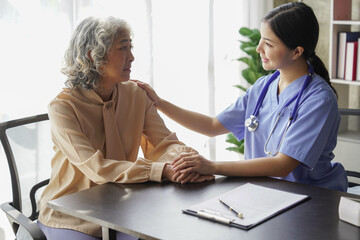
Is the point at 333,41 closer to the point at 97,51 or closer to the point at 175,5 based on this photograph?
the point at 175,5

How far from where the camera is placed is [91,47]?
2061 mm

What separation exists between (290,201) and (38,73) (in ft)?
5.05

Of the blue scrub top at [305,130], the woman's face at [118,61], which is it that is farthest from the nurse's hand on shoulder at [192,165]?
the woman's face at [118,61]

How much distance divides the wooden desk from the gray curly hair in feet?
1.50

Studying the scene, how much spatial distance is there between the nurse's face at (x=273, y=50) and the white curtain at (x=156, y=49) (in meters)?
1.10

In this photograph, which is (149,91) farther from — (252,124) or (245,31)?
(245,31)

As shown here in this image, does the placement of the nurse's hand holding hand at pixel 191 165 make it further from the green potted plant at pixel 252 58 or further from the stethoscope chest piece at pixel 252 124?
the green potted plant at pixel 252 58

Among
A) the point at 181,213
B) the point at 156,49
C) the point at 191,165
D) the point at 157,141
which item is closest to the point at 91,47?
the point at 157,141

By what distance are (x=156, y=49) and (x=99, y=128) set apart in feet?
4.47

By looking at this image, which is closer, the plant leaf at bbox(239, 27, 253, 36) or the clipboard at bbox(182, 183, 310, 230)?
the clipboard at bbox(182, 183, 310, 230)

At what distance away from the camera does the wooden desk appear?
1430mm

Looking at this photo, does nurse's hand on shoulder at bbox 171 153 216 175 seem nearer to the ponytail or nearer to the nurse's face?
the nurse's face

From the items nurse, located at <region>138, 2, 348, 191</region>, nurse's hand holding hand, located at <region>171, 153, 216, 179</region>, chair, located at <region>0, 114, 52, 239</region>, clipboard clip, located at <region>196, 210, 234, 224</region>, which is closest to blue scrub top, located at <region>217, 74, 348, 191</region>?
nurse, located at <region>138, 2, 348, 191</region>

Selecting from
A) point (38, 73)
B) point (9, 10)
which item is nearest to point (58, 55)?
point (38, 73)
